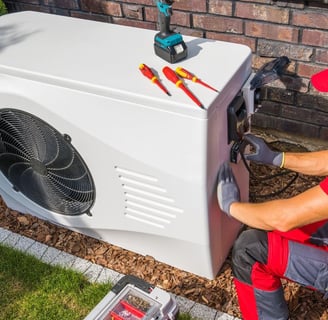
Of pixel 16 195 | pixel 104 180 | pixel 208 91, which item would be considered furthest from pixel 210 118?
pixel 16 195

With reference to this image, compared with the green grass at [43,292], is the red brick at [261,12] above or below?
above

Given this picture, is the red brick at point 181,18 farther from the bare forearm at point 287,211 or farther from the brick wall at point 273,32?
the bare forearm at point 287,211

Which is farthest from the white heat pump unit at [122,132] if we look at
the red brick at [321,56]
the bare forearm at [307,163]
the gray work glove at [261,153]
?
the red brick at [321,56]

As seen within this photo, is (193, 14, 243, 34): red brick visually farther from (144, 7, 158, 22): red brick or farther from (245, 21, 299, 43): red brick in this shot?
(144, 7, 158, 22): red brick

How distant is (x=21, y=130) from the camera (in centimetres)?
238

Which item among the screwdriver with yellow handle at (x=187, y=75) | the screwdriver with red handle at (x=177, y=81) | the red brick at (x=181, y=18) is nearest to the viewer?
the screwdriver with red handle at (x=177, y=81)

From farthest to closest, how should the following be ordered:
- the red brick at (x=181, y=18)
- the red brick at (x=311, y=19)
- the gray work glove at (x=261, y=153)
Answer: the red brick at (x=181, y=18), the red brick at (x=311, y=19), the gray work glove at (x=261, y=153)

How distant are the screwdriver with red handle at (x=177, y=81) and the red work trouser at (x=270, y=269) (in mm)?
616

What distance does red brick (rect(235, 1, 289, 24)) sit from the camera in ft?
9.18

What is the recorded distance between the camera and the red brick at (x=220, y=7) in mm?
2922

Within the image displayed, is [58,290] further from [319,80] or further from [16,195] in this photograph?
[319,80]

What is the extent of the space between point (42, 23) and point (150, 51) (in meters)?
0.67

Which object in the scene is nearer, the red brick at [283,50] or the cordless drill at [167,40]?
the cordless drill at [167,40]

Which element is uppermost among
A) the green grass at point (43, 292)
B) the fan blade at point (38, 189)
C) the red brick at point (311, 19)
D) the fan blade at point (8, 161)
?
the red brick at point (311, 19)
